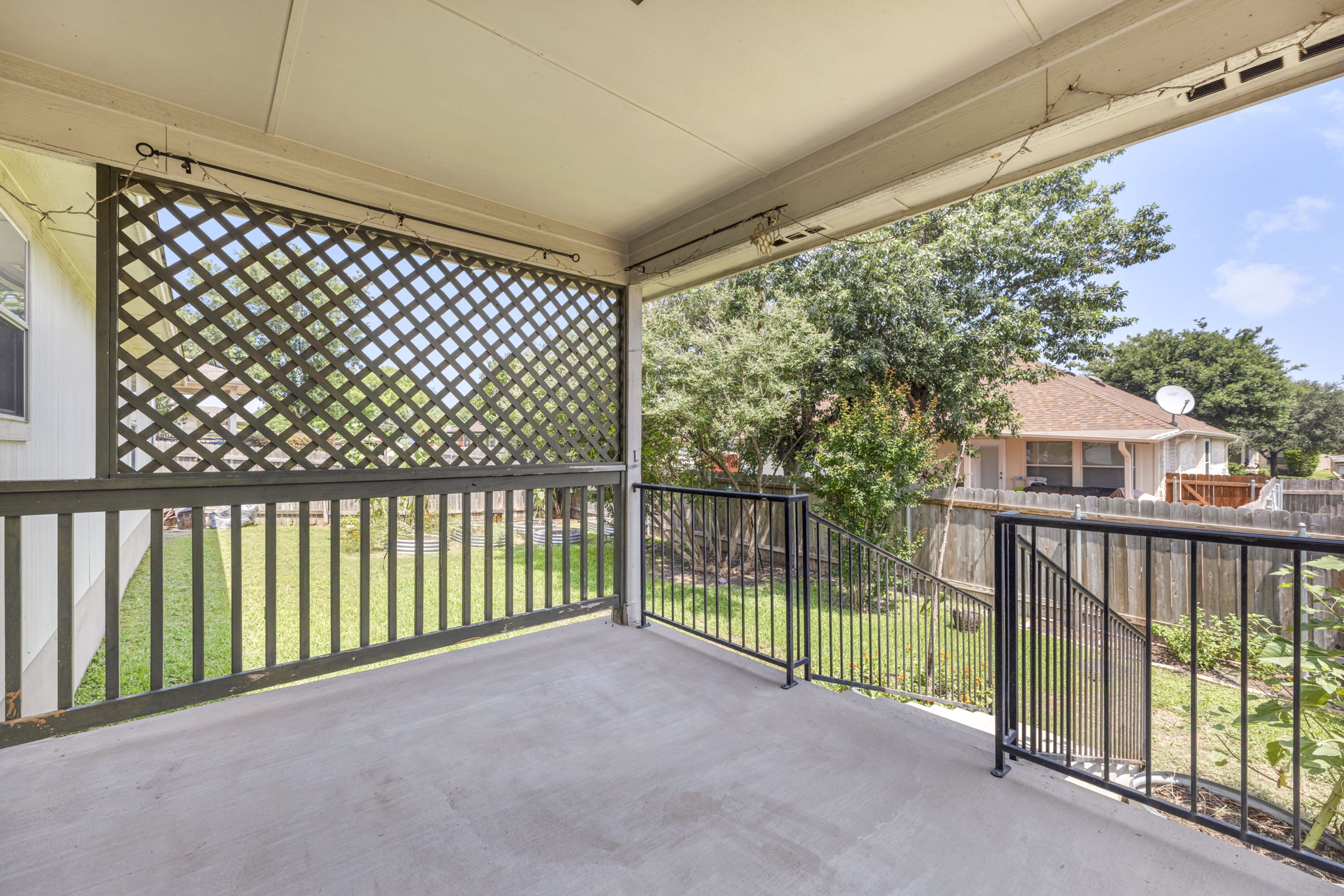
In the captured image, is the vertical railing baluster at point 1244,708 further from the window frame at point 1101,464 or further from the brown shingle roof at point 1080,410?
the window frame at point 1101,464

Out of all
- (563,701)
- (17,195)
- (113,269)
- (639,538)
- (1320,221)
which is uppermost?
(1320,221)

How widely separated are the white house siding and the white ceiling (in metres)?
1.09

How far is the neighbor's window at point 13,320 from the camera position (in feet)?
8.28

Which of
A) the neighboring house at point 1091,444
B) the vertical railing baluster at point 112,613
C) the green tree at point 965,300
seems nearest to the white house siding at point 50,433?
the vertical railing baluster at point 112,613

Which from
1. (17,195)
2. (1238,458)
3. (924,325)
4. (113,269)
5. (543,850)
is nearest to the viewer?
(543,850)

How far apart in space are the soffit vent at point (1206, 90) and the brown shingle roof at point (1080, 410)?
9.35m

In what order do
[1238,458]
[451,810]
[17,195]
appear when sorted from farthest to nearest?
[1238,458] < [17,195] < [451,810]

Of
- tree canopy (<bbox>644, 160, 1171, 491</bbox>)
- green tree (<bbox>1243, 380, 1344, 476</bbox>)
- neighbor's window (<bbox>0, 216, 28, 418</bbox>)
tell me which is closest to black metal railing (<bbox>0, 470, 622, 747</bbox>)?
neighbor's window (<bbox>0, 216, 28, 418</bbox>)

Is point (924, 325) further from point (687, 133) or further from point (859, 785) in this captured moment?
point (859, 785)

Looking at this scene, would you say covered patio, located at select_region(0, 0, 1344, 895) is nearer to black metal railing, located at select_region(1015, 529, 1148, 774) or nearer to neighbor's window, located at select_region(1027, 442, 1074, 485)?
black metal railing, located at select_region(1015, 529, 1148, 774)

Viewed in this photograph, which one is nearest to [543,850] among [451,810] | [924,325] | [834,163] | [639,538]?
[451,810]

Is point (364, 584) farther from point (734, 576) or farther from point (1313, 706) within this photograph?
point (734, 576)

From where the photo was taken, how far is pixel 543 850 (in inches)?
61.2

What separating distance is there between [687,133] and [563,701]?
8.26 ft
